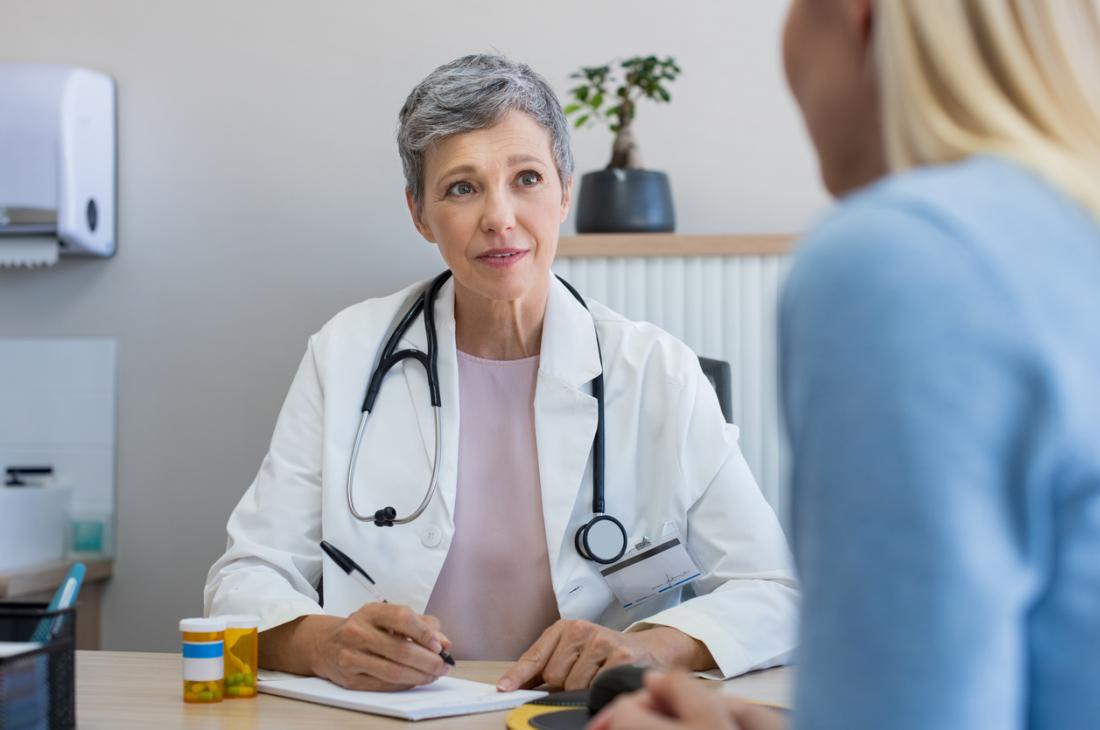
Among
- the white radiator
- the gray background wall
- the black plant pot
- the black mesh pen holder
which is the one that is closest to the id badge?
the black mesh pen holder

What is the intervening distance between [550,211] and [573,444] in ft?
1.25

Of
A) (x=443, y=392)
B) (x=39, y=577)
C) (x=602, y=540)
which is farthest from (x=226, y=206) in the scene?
(x=602, y=540)

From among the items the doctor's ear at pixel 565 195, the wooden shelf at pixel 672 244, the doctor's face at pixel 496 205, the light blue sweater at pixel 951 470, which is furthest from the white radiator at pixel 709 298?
the light blue sweater at pixel 951 470

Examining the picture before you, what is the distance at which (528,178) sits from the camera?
181cm

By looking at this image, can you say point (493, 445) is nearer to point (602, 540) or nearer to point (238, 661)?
point (602, 540)

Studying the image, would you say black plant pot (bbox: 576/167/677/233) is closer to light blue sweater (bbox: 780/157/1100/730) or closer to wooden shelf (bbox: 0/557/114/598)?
wooden shelf (bbox: 0/557/114/598)

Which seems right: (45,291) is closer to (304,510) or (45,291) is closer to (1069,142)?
(304,510)

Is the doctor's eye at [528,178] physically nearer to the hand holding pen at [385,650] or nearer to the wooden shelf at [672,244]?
the wooden shelf at [672,244]

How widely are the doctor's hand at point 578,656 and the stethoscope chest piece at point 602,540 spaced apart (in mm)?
241

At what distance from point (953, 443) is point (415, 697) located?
894 millimetres

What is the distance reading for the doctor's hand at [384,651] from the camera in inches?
49.3

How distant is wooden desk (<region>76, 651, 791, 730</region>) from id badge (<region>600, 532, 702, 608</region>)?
0.18 metres

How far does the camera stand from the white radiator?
2359 millimetres

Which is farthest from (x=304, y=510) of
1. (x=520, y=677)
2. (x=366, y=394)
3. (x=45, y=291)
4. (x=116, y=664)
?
(x=45, y=291)
